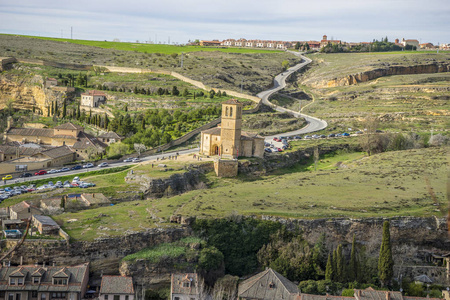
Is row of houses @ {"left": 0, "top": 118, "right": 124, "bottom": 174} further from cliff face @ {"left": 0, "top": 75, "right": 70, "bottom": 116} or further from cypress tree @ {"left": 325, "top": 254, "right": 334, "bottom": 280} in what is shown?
cypress tree @ {"left": 325, "top": 254, "right": 334, "bottom": 280}

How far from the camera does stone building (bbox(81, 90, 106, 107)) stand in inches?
4075

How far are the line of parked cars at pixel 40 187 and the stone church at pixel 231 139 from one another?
Answer: 17.9 meters

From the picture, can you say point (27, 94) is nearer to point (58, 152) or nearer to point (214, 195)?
point (58, 152)

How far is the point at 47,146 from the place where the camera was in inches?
3088

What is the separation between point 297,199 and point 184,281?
1728 cm

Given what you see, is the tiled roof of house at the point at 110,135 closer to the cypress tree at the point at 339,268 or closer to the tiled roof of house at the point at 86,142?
the tiled roof of house at the point at 86,142

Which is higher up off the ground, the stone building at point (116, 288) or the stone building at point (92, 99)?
the stone building at point (92, 99)

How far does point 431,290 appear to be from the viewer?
4647cm

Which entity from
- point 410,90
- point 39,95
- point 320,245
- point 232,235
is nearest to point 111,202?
point 232,235

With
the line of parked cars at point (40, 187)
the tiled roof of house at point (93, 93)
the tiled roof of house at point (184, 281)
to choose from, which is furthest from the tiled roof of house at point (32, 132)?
the tiled roof of house at point (184, 281)

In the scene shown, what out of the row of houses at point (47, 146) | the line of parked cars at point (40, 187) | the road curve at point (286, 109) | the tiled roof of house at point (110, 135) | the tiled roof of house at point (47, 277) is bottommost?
the tiled roof of house at point (47, 277)

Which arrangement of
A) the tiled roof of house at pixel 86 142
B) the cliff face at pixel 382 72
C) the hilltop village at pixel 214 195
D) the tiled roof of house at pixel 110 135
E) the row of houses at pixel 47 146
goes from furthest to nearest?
the cliff face at pixel 382 72
the tiled roof of house at pixel 110 135
the tiled roof of house at pixel 86 142
the row of houses at pixel 47 146
the hilltop village at pixel 214 195

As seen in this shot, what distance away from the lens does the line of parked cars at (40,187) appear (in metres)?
55.2

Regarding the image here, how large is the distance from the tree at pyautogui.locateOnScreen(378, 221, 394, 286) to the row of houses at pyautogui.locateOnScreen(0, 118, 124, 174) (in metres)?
39.3
